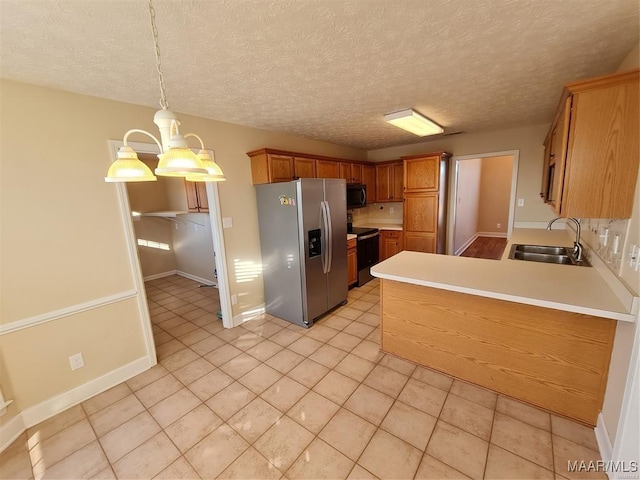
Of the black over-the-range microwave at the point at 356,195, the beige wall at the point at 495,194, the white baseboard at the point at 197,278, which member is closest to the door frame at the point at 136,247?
the white baseboard at the point at 197,278

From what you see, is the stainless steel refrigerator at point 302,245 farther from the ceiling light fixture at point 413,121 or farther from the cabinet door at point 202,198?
the cabinet door at point 202,198

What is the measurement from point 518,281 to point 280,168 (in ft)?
8.76

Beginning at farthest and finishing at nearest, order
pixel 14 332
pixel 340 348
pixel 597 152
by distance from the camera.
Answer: pixel 340 348 → pixel 14 332 → pixel 597 152

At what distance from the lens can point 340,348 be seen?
2635mm

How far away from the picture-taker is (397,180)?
494 cm

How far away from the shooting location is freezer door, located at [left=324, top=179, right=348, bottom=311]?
3289mm

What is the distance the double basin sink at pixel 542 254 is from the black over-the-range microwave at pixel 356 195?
7.96 ft

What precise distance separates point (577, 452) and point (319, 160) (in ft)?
12.1

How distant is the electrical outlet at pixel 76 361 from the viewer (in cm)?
207

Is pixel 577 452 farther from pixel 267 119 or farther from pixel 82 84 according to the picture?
pixel 82 84

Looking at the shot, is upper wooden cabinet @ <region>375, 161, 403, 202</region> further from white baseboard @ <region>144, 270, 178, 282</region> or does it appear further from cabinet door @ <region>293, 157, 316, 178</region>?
white baseboard @ <region>144, 270, 178, 282</region>

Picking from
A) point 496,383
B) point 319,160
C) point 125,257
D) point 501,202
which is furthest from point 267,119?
point 501,202

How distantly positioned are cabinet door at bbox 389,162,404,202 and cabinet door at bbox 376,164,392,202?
0.20 feet

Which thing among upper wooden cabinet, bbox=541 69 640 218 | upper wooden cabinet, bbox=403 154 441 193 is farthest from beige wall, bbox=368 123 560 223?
upper wooden cabinet, bbox=541 69 640 218
